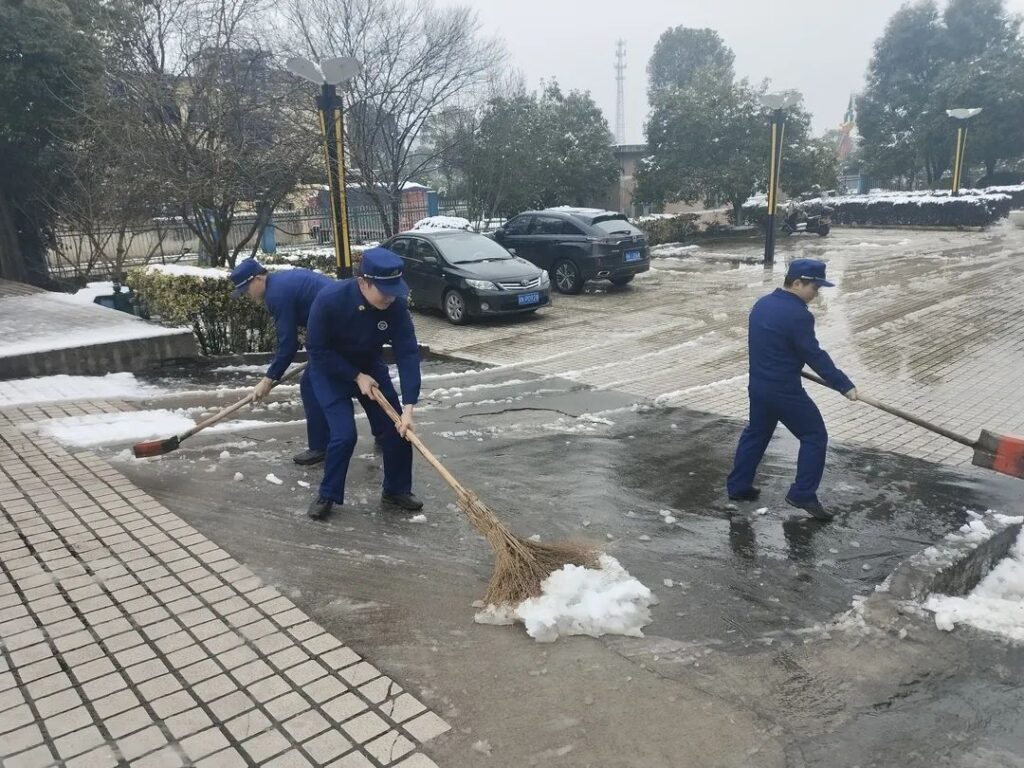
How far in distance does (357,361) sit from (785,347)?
2.56 meters

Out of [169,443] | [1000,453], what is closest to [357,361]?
[169,443]

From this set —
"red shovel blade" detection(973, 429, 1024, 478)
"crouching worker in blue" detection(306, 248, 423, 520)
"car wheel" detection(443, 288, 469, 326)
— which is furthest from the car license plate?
"red shovel blade" detection(973, 429, 1024, 478)

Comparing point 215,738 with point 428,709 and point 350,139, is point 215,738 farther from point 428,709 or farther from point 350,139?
point 350,139

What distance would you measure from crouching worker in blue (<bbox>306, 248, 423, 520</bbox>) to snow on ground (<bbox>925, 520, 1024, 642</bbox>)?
277 centimetres

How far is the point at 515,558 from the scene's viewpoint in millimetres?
3570

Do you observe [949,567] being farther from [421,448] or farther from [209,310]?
[209,310]

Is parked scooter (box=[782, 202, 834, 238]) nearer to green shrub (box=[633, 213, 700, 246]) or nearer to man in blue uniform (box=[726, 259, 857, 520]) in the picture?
green shrub (box=[633, 213, 700, 246])

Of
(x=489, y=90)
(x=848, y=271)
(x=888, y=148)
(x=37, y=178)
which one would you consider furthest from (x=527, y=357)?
(x=888, y=148)

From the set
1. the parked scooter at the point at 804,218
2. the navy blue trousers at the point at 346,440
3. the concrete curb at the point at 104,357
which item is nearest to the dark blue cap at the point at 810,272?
the navy blue trousers at the point at 346,440

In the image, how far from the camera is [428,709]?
275cm

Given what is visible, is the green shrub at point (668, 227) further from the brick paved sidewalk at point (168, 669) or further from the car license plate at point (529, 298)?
the brick paved sidewalk at point (168, 669)

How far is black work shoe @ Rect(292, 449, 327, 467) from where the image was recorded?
541 cm

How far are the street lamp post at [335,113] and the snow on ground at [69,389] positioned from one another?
2.46m

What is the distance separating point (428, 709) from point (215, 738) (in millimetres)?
728
